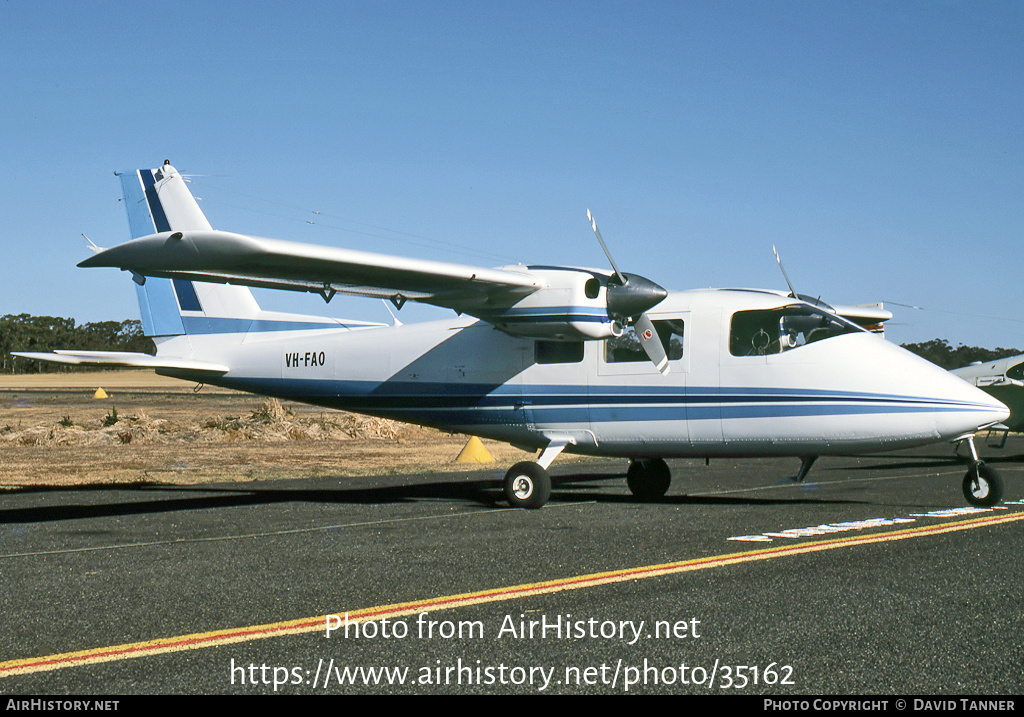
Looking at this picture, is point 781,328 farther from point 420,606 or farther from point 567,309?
point 420,606

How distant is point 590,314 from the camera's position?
13.5 m

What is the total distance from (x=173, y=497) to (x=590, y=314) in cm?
769

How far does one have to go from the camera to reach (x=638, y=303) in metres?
13.5

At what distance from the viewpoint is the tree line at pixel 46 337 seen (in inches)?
5026

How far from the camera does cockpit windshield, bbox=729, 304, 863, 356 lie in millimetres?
13000

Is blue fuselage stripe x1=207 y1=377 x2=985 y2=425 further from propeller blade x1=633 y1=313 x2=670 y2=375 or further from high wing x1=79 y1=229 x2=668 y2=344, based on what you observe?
high wing x1=79 y1=229 x2=668 y2=344

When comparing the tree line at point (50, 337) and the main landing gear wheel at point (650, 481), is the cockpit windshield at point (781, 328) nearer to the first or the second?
the main landing gear wheel at point (650, 481)

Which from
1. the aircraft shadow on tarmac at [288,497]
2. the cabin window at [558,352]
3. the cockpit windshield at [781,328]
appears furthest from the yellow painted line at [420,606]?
the cabin window at [558,352]

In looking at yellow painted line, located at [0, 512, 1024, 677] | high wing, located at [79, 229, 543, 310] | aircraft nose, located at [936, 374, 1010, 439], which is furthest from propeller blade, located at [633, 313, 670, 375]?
yellow painted line, located at [0, 512, 1024, 677]

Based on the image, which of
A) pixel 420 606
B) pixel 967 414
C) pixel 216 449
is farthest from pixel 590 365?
pixel 216 449

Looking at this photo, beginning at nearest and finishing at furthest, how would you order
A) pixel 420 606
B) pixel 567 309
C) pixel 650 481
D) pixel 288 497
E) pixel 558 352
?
1. pixel 420 606
2. pixel 567 309
3. pixel 558 352
4. pixel 650 481
5. pixel 288 497

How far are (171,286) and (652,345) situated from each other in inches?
397

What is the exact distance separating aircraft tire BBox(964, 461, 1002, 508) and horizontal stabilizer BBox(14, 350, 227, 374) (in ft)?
41.7

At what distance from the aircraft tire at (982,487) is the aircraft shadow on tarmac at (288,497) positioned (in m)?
1.73
